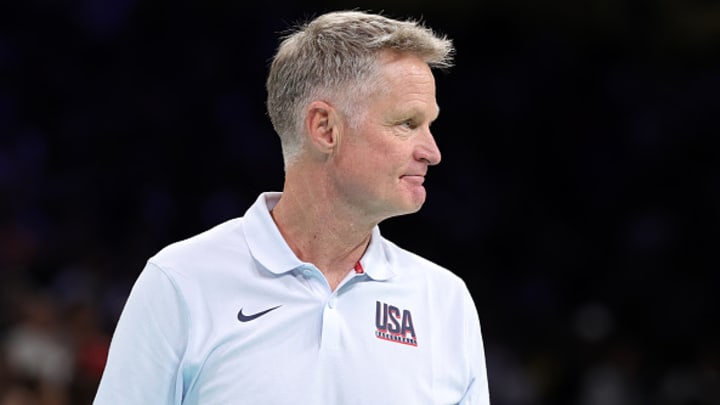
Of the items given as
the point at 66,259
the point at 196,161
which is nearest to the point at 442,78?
the point at 196,161

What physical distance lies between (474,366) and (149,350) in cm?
63

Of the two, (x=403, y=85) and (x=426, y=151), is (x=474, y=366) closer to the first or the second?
(x=426, y=151)

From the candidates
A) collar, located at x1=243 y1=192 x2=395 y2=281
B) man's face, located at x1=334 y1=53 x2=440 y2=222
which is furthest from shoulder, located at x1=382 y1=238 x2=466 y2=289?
man's face, located at x1=334 y1=53 x2=440 y2=222

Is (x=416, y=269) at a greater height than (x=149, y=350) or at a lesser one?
greater

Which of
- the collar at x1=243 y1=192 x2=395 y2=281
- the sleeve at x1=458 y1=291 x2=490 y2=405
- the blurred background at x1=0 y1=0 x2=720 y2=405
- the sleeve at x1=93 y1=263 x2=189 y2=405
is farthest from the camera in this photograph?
the blurred background at x1=0 y1=0 x2=720 y2=405

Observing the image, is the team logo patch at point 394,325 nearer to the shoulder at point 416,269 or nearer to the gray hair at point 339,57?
the shoulder at point 416,269

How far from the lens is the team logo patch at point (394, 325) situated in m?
2.09

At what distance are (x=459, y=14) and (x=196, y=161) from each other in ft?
8.78

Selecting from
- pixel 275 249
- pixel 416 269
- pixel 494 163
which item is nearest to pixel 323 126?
pixel 275 249

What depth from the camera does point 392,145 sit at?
2.03m

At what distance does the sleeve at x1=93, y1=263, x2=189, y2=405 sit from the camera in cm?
196

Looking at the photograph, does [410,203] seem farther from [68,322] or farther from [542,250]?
[542,250]

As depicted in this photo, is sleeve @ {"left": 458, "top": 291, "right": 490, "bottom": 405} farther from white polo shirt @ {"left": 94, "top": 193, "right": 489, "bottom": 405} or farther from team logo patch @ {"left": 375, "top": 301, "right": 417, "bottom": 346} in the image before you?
team logo patch @ {"left": 375, "top": 301, "right": 417, "bottom": 346}

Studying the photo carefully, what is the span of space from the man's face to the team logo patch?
0.19 meters
